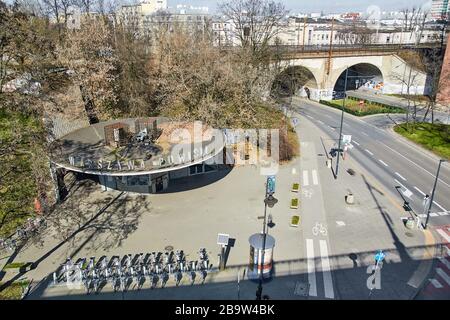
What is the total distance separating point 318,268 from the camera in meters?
16.8

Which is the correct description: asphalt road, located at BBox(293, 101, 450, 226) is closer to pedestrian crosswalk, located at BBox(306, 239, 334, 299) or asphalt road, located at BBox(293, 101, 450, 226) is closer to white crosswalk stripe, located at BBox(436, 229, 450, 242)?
white crosswalk stripe, located at BBox(436, 229, 450, 242)

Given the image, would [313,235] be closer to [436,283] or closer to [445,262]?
[436,283]

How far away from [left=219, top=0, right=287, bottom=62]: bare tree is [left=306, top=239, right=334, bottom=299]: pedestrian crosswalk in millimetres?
28297

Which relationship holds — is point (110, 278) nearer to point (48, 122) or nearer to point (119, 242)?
point (119, 242)

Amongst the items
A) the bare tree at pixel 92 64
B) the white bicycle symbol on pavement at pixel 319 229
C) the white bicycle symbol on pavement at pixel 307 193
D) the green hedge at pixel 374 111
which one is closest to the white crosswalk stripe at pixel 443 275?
the white bicycle symbol on pavement at pixel 319 229

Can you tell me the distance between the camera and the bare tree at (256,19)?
41.6 meters

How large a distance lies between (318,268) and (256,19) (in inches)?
1322

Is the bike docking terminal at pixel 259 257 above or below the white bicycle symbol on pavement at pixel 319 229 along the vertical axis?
above

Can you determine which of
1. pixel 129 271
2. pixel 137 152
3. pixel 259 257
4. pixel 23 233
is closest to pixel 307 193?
pixel 259 257

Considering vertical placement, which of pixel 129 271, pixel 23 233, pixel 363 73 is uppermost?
pixel 363 73

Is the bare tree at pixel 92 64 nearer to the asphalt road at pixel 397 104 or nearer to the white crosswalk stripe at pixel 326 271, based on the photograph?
the white crosswalk stripe at pixel 326 271

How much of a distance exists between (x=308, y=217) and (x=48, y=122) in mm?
16440

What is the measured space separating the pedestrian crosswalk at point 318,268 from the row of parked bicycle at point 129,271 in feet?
15.8

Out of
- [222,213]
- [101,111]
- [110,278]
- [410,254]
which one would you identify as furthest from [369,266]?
[101,111]
